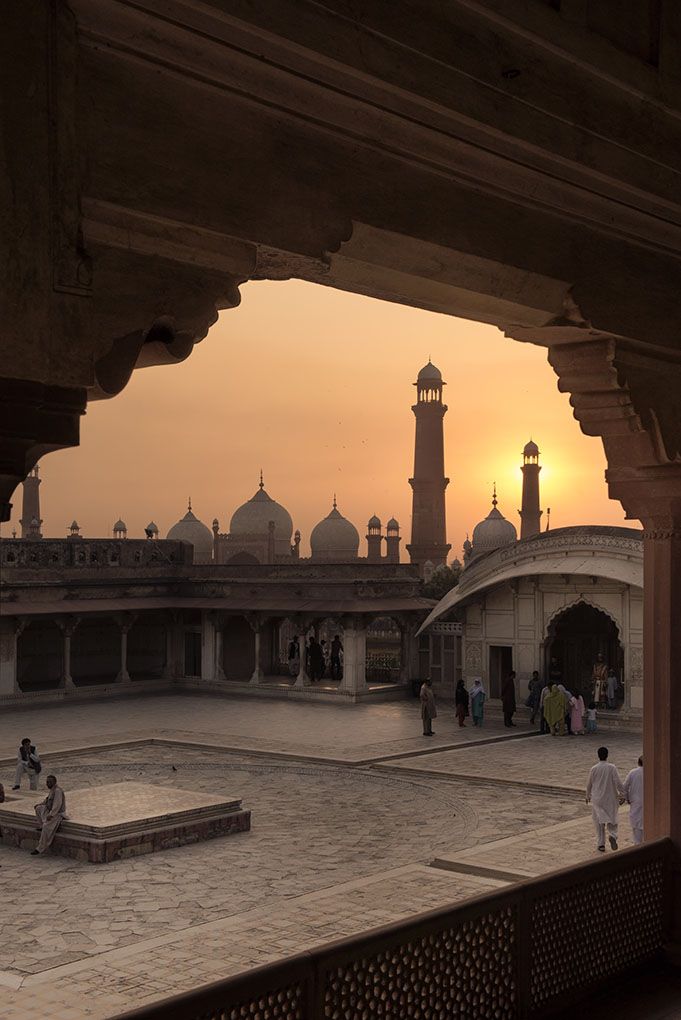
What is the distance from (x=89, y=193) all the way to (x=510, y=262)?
211cm

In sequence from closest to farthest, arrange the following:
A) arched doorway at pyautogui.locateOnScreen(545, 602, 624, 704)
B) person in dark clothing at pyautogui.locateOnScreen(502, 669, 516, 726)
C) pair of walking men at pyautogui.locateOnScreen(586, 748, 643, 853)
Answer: pair of walking men at pyautogui.locateOnScreen(586, 748, 643, 853)
person in dark clothing at pyautogui.locateOnScreen(502, 669, 516, 726)
arched doorway at pyautogui.locateOnScreen(545, 602, 624, 704)

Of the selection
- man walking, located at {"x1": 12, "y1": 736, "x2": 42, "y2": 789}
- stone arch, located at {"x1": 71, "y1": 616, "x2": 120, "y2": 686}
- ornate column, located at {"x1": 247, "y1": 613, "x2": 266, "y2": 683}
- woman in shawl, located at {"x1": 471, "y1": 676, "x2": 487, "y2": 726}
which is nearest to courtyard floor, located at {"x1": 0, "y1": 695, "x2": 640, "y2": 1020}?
woman in shawl, located at {"x1": 471, "y1": 676, "x2": 487, "y2": 726}

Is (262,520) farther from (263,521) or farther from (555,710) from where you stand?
→ (555,710)

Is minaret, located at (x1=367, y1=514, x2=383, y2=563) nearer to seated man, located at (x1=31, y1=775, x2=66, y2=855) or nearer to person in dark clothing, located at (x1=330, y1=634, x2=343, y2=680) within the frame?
person in dark clothing, located at (x1=330, y1=634, x2=343, y2=680)

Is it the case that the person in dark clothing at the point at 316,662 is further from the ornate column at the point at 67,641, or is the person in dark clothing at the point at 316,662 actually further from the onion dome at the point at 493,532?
the onion dome at the point at 493,532

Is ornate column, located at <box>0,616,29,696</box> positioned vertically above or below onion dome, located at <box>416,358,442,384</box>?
below

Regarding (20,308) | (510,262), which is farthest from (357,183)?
(20,308)

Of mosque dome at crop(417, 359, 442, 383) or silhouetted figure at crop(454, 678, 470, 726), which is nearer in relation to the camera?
silhouetted figure at crop(454, 678, 470, 726)

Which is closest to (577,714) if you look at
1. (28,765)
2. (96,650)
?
(28,765)

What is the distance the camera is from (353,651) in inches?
1043

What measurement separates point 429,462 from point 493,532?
12741 millimetres

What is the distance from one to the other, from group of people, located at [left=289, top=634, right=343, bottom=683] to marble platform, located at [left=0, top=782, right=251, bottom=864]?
13.7 m

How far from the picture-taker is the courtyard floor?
29.8 feet

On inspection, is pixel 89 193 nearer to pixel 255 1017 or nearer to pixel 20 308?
pixel 20 308
